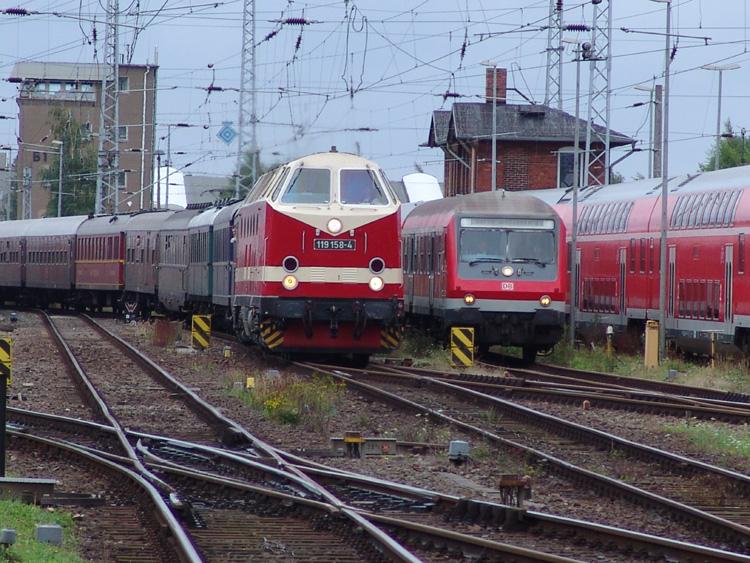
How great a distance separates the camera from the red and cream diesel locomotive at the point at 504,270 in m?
27.7

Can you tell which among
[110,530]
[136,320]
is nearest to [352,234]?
[110,530]

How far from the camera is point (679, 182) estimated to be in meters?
32.9

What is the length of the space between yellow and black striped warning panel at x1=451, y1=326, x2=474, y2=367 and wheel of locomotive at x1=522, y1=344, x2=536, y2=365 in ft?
7.72

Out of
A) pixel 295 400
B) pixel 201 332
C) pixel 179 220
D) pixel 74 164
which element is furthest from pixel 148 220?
pixel 74 164

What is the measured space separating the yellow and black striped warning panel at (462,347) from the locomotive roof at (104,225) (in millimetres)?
27535

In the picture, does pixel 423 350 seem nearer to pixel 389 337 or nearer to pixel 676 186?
pixel 389 337

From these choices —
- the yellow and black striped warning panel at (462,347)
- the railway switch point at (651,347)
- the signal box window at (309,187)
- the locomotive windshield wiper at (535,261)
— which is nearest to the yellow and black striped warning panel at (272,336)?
the signal box window at (309,187)

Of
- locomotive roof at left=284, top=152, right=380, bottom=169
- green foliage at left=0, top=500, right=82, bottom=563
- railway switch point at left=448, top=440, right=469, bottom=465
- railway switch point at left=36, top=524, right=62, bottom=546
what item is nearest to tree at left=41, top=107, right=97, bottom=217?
locomotive roof at left=284, top=152, right=380, bottom=169

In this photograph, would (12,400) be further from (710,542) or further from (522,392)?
(710,542)

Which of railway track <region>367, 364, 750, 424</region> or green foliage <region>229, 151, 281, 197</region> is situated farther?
green foliage <region>229, 151, 281, 197</region>

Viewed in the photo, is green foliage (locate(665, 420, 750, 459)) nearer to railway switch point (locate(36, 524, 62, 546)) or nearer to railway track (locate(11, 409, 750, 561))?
railway track (locate(11, 409, 750, 561))

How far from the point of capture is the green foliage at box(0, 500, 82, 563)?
9008mm

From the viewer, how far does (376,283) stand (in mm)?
25328

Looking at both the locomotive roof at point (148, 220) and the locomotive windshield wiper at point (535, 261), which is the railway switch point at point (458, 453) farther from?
the locomotive roof at point (148, 220)
